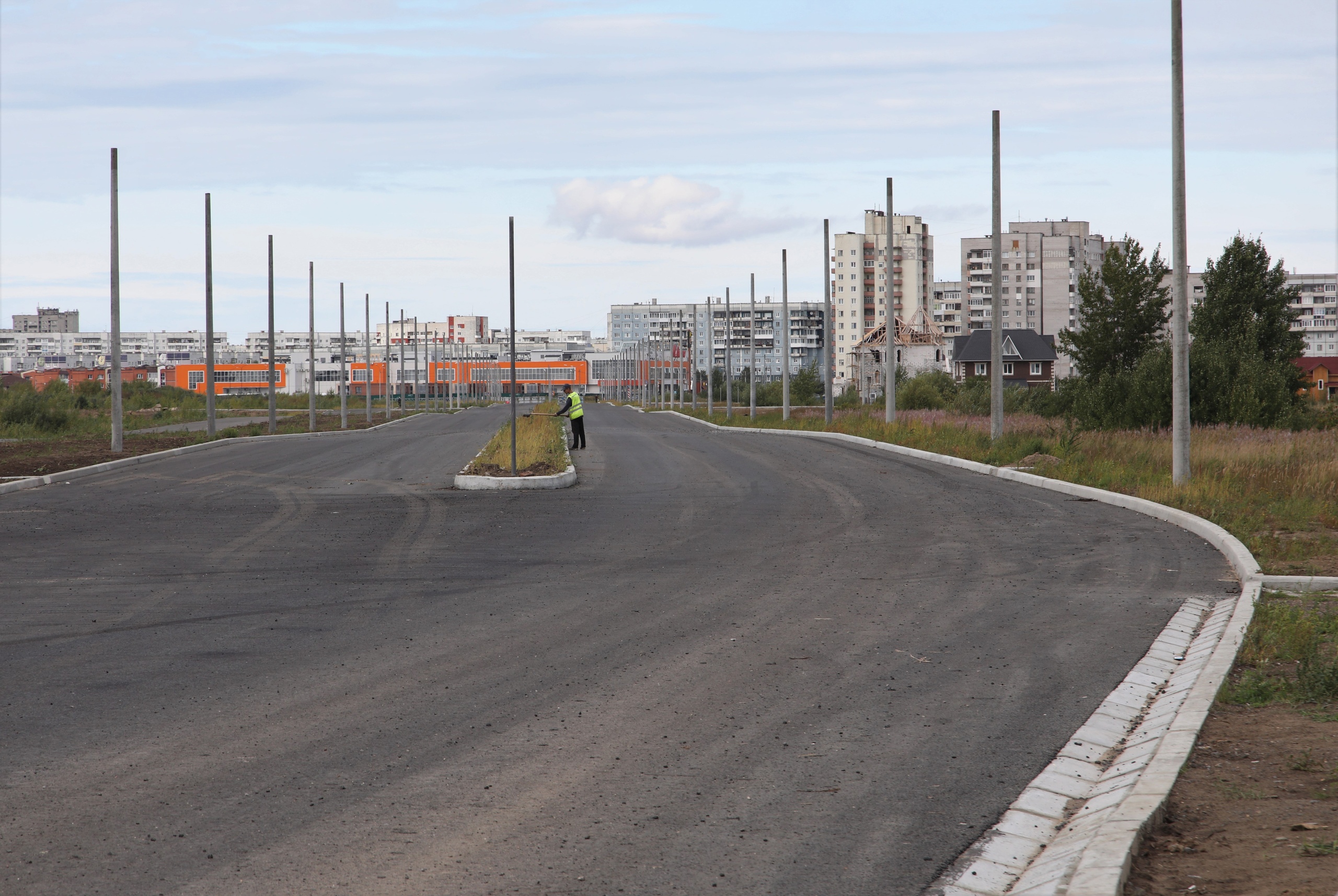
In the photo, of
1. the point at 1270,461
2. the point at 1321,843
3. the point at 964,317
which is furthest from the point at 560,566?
the point at 964,317

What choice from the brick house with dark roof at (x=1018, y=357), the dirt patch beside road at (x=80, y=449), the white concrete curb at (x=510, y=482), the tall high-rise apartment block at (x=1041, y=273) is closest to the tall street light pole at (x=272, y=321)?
the dirt patch beside road at (x=80, y=449)

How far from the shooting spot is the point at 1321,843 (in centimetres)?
445

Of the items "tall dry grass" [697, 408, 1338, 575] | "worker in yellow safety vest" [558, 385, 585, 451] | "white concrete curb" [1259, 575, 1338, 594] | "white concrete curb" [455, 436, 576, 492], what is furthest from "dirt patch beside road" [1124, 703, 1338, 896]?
"worker in yellow safety vest" [558, 385, 585, 451]

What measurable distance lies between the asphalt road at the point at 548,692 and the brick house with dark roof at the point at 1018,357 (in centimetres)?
11094

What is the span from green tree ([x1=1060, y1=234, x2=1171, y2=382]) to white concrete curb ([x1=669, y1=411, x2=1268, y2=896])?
63.4 m

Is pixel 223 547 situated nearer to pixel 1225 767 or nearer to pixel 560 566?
pixel 560 566

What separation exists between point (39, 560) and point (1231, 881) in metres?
11.8

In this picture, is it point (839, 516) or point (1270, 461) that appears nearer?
point (839, 516)

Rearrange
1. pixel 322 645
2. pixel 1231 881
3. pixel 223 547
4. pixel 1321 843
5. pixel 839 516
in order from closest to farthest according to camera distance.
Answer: pixel 1231 881
pixel 1321 843
pixel 322 645
pixel 223 547
pixel 839 516

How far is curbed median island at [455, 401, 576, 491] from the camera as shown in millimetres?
20719

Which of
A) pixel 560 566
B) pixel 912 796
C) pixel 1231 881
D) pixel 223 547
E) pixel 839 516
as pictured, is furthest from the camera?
pixel 839 516

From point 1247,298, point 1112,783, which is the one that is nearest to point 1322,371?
point 1247,298

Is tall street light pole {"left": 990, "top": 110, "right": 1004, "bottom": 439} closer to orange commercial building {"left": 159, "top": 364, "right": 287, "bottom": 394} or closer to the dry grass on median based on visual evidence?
the dry grass on median

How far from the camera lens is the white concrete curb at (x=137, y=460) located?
21734mm
